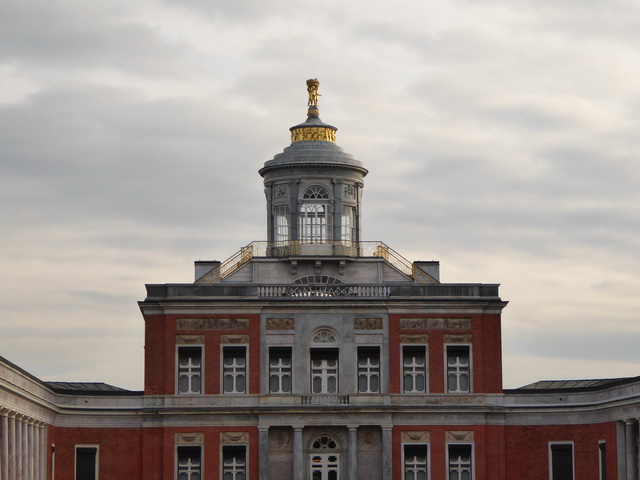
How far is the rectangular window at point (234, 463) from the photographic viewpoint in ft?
212

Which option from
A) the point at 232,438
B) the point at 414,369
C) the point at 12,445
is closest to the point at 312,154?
the point at 414,369

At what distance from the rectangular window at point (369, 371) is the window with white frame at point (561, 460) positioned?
9439 millimetres

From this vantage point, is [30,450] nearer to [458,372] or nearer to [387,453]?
[387,453]

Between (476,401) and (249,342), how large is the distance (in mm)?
11562

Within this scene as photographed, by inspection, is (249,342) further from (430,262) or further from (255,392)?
(430,262)

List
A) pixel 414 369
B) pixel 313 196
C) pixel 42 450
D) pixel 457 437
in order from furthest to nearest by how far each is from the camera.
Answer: pixel 313 196 < pixel 414 369 < pixel 457 437 < pixel 42 450

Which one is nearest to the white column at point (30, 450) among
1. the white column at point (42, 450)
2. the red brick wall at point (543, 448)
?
the white column at point (42, 450)

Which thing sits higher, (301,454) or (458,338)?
(458,338)

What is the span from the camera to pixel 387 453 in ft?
212

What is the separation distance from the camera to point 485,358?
217ft

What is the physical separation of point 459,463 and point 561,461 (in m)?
5.38

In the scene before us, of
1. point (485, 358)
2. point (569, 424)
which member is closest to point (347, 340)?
point (485, 358)

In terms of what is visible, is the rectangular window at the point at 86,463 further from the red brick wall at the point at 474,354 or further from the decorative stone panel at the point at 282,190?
the decorative stone panel at the point at 282,190

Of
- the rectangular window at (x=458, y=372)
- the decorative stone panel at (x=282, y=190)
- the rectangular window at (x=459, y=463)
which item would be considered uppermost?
the decorative stone panel at (x=282, y=190)
